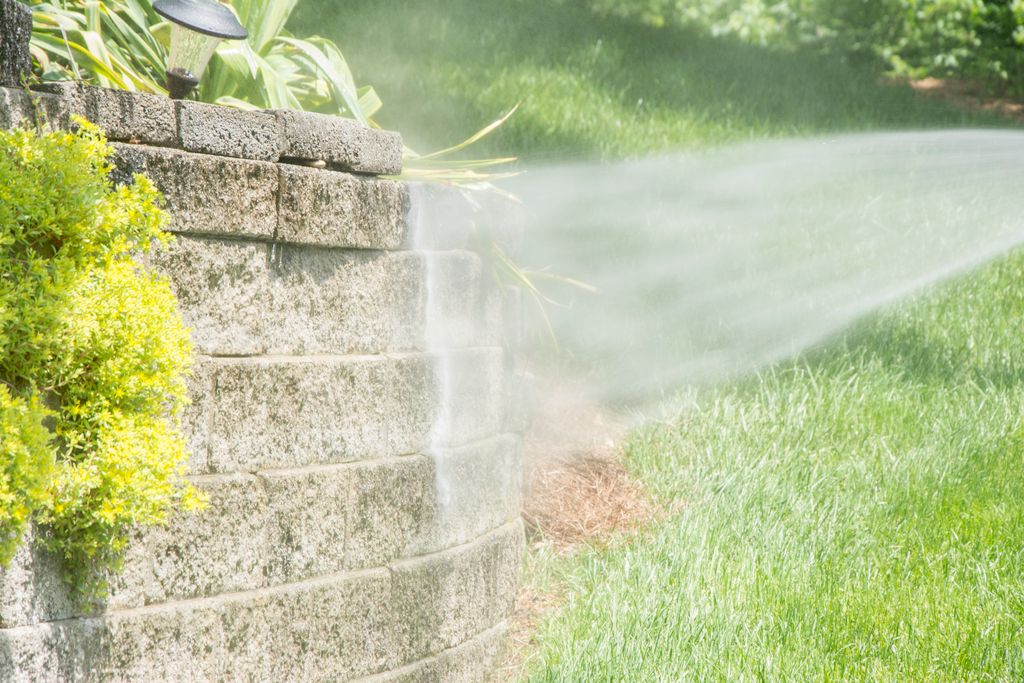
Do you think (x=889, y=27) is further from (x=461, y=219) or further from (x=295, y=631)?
(x=295, y=631)

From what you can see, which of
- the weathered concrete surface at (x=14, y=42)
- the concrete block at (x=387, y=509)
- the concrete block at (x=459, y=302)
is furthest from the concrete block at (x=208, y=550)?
the weathered concrete surface at (x=14, y=42)

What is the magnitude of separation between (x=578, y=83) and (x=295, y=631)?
5.65 meters

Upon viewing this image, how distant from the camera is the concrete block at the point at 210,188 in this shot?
2.25 metres

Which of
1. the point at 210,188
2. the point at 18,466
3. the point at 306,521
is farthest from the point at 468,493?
the point at 18,466

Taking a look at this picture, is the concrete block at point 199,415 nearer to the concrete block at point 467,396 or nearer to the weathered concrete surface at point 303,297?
the weathered concrete surface at point 303,297

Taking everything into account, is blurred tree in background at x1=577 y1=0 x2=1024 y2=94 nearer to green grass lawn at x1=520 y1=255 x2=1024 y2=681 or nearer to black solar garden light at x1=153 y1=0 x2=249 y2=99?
green grass lawn at x1=520 y1=255 x2=1024 y2=681

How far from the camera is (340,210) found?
101 inches

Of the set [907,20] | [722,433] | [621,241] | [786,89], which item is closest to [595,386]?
[722,433]

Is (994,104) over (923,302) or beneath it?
over

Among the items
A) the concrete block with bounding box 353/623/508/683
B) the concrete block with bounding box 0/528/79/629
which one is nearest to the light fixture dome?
the concrete block with bounding box 0/528/79/629

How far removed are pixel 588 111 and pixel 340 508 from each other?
15.9 ft

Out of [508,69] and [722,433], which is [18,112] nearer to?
[722,433]

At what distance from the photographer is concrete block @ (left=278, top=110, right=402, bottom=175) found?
8.19 feet

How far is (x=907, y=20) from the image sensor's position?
34.1 ft
